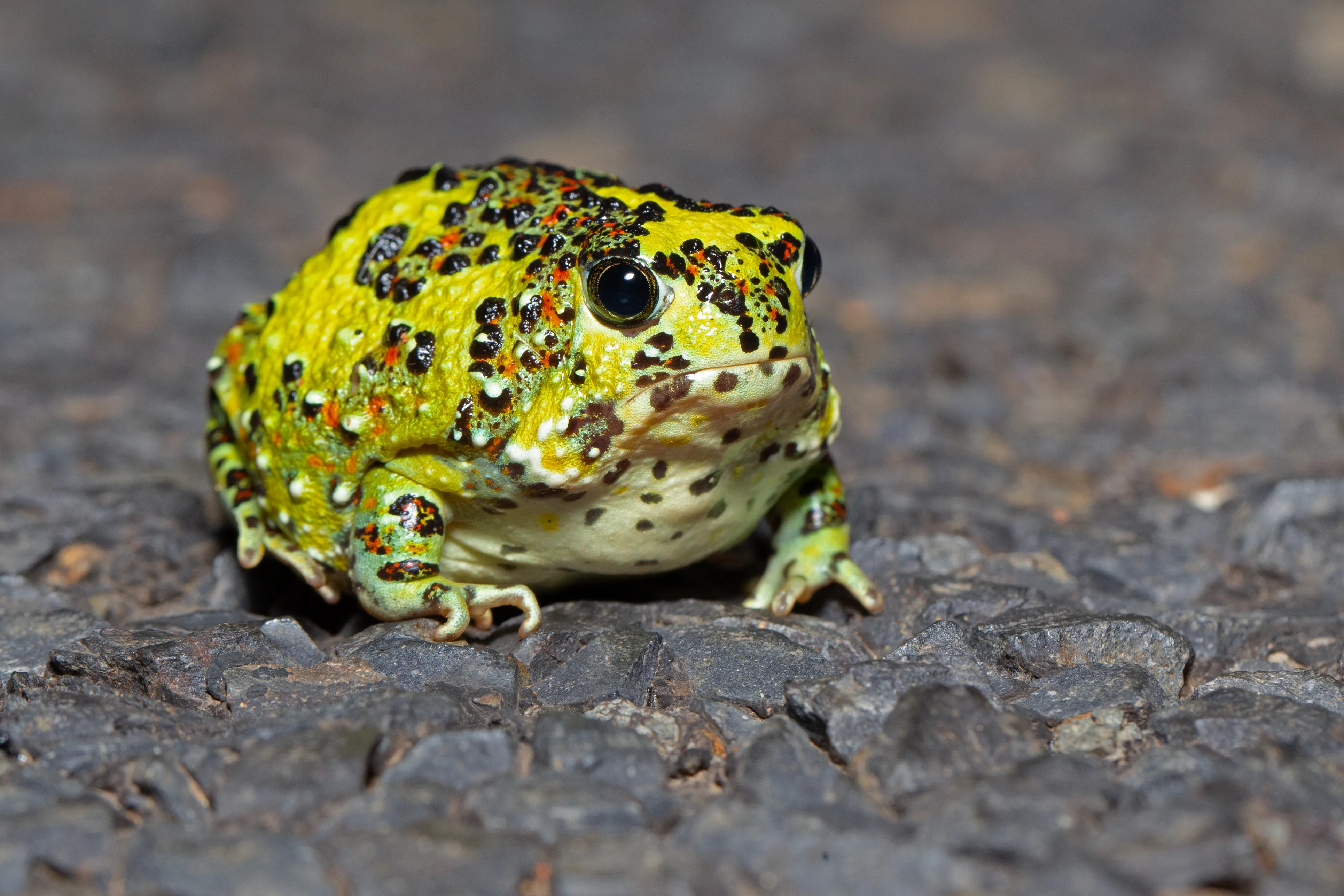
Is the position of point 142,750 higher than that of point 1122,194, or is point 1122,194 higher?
point 1122,194

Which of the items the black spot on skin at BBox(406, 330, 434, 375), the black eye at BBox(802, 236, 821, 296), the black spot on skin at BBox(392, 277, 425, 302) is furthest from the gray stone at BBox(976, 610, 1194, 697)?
the black spot on skin at BBox(392, 277, 425, 302)

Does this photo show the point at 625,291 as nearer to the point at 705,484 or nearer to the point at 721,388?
the point at 721,388

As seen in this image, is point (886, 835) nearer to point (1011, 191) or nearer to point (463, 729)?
point (463, 729)

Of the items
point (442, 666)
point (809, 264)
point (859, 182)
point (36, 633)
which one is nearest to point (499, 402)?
point (442, 666)

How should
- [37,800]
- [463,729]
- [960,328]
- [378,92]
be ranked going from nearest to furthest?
[37,800]
[463,729]
[960,328]
[378,92]

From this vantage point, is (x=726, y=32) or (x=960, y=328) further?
(x=726, y=32)

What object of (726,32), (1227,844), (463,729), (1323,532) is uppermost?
(726,32)

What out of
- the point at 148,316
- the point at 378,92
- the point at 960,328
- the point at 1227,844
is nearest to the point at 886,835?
the point at 1227,844

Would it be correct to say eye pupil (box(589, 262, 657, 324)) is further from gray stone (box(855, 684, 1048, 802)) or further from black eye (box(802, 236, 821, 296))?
gray stone (box(855, 684, 1048, 802))
